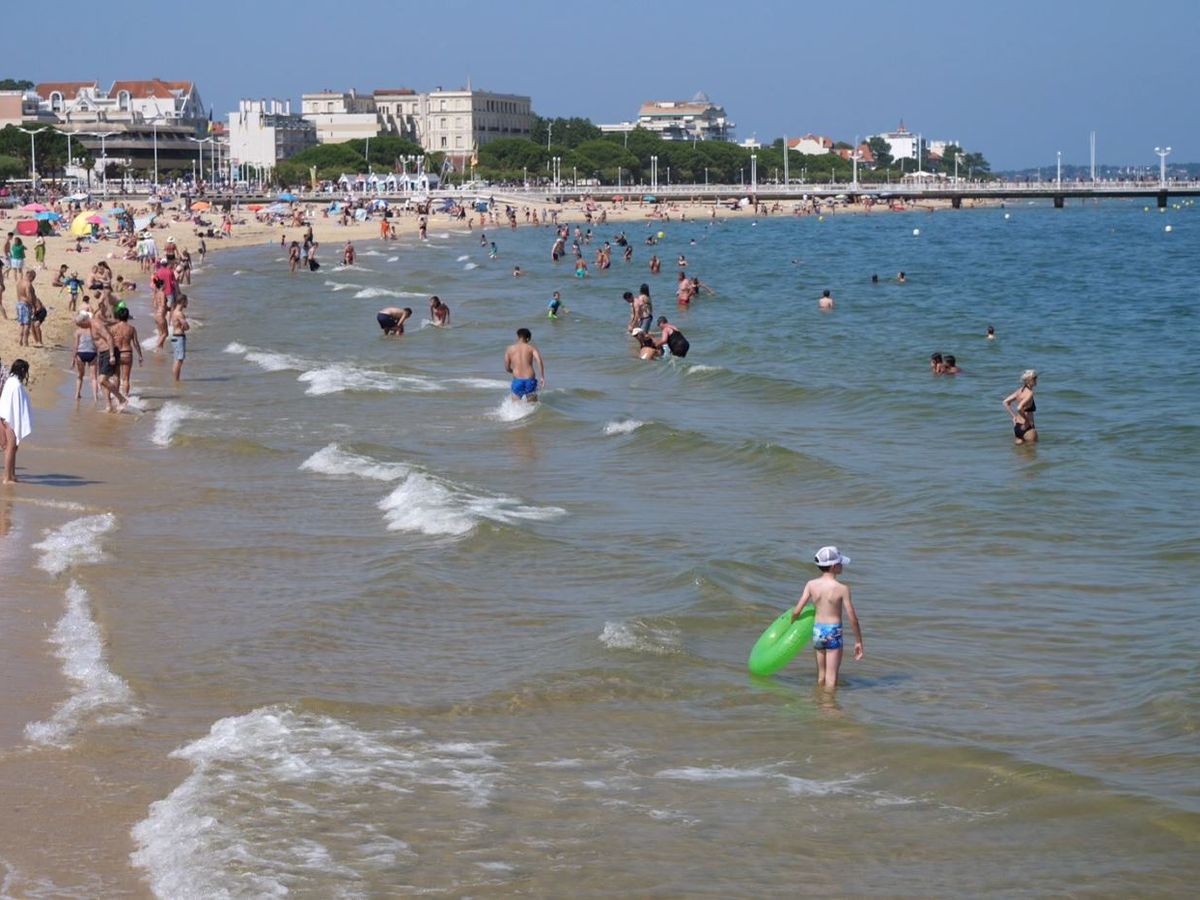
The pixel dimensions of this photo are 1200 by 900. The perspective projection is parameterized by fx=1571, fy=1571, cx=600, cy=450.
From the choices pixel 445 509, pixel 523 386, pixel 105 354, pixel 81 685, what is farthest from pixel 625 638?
pixel 105 354

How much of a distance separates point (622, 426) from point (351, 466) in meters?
4.17

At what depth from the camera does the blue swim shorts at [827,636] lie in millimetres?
9078

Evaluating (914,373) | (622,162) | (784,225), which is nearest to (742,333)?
(914,373)

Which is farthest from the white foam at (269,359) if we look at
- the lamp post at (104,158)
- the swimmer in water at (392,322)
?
the lamp post at (104,158)

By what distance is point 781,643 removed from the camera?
367 inches

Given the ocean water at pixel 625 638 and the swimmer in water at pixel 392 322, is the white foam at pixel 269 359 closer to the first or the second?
the ocean water at pixel 625 638

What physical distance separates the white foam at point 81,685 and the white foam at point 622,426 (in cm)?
895

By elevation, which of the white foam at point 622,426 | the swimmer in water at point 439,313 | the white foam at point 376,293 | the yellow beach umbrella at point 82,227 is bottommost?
the white foam at point 622,426

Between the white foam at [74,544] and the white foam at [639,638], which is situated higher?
the white foam at [74,544]

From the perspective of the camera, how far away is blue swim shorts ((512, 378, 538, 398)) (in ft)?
66.2

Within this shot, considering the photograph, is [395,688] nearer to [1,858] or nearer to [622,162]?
[1,858]

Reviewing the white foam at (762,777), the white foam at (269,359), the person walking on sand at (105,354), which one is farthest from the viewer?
the white foam at (269,359)

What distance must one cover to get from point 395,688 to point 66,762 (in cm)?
205

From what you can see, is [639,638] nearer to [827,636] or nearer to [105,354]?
[827,636]
